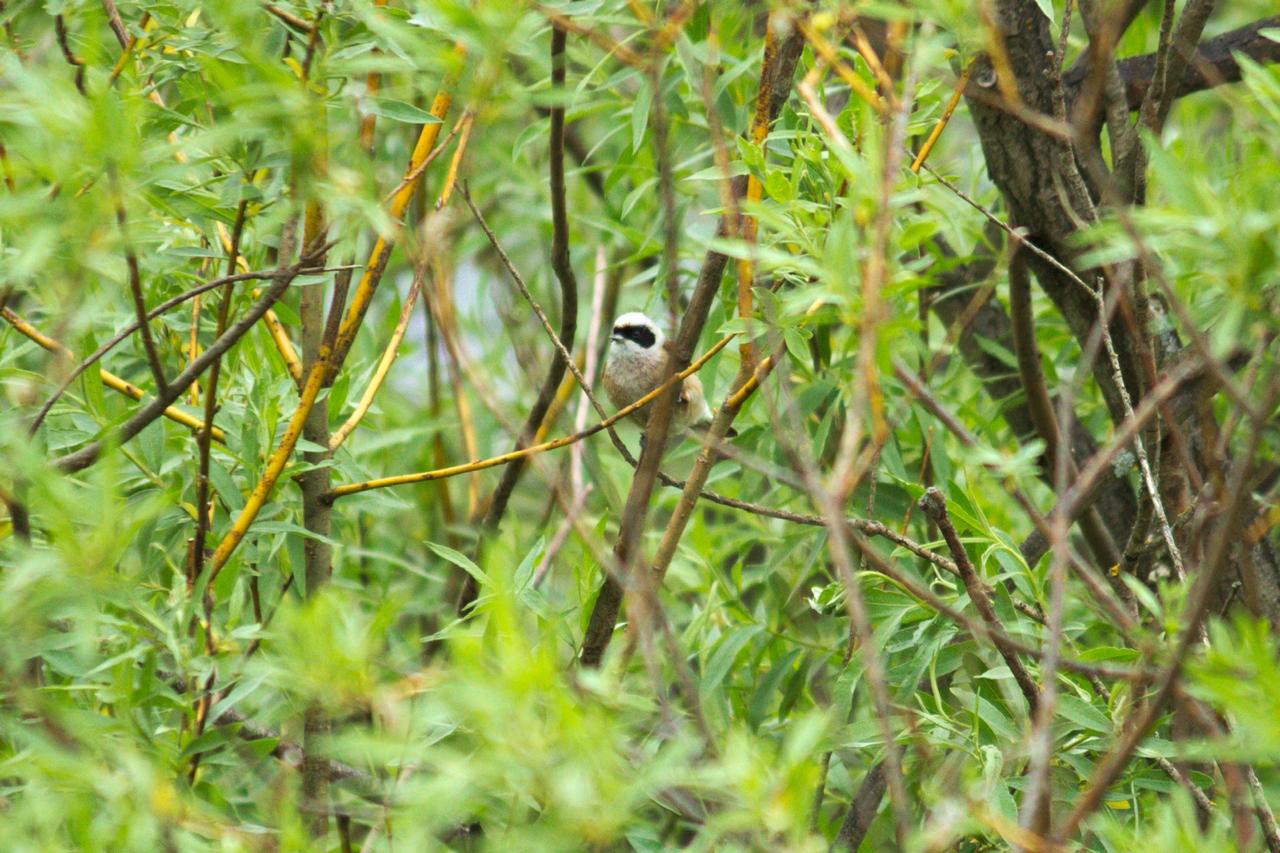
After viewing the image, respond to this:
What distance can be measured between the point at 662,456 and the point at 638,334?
2292 millimetres

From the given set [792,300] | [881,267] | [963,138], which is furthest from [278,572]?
[963,138]

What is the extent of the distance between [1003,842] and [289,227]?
148cm

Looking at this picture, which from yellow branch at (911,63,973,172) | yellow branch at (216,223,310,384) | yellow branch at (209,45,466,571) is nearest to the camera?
yellow branch at (911,63,973,172)

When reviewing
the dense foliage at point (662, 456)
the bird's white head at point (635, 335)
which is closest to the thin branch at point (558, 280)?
the dense foliage at point (662, 456)

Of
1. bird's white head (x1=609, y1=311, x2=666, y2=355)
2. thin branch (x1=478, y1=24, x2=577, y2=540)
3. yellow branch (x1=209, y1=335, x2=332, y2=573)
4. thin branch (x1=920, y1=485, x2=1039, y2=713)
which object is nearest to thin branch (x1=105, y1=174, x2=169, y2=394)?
yellow branch (x1=209, y1=335, x2=332, y2=573)

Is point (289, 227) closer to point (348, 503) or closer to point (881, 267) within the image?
point (348, 503)

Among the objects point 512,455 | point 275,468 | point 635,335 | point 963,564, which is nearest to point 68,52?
point 275,468

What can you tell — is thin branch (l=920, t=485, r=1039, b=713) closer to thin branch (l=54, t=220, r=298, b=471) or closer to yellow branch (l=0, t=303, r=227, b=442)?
thin branch (l=54, t=220, r=298, b=471)

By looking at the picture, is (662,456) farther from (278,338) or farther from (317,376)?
(278,338)

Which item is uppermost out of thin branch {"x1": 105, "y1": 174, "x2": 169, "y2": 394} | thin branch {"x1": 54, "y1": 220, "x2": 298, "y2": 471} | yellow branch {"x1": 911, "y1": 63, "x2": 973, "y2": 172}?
yellow branch {"x1": 911, "y1": 63, "x2": 973, "y2": 172}

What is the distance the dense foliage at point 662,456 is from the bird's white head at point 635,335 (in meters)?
0.51

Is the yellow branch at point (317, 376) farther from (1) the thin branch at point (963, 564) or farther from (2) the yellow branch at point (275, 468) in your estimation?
(1) the thin branch at point (963, 564)

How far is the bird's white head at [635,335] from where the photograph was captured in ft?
13.9

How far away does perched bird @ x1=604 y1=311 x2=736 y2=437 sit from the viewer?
14.1 feet
